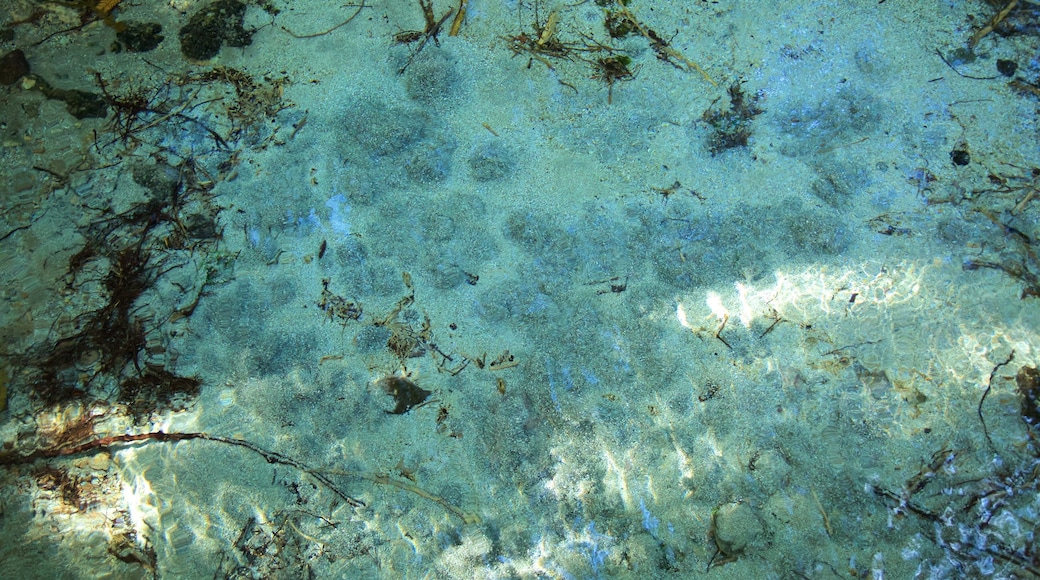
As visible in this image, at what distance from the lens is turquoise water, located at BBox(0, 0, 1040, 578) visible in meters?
2.85

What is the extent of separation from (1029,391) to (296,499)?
3.35 metres

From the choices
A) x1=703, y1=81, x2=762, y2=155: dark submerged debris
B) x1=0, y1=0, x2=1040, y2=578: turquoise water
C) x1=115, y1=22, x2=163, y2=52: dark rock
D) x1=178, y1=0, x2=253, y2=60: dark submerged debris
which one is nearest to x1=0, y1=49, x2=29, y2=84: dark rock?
x1=0, y1=0, x2=1040, y2=578: turquoise water

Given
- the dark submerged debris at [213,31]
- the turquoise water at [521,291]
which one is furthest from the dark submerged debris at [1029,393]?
the dark submerged debris at [213,31]

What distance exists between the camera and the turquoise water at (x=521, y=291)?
2848 millimetres

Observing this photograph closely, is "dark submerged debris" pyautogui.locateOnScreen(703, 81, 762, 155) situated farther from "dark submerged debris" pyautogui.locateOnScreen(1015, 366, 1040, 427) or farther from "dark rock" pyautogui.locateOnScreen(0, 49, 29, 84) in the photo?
"dark rock" pyautogui.locateOnScreen(0, 49, 29, 84)

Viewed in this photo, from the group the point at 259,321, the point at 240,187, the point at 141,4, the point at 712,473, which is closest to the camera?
the point at 712,473

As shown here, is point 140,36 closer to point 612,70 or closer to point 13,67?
point 13,67

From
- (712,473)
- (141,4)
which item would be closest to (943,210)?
(712,473)

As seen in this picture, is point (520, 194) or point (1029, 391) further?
point (520, 194)

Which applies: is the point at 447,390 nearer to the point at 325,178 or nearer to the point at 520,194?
the point at 520,194

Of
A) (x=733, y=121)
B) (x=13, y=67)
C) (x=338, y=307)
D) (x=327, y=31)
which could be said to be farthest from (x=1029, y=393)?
(x=13, y=67)

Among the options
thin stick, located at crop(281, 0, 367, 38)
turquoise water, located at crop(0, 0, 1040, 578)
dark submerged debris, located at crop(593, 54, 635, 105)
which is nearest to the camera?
turquoise water, located at crop(0, 0, 1040, 578)

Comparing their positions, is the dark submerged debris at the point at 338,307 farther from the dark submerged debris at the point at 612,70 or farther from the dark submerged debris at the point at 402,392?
the dark submerged debris at the point at 612,70

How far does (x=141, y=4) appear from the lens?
3.64 meters
